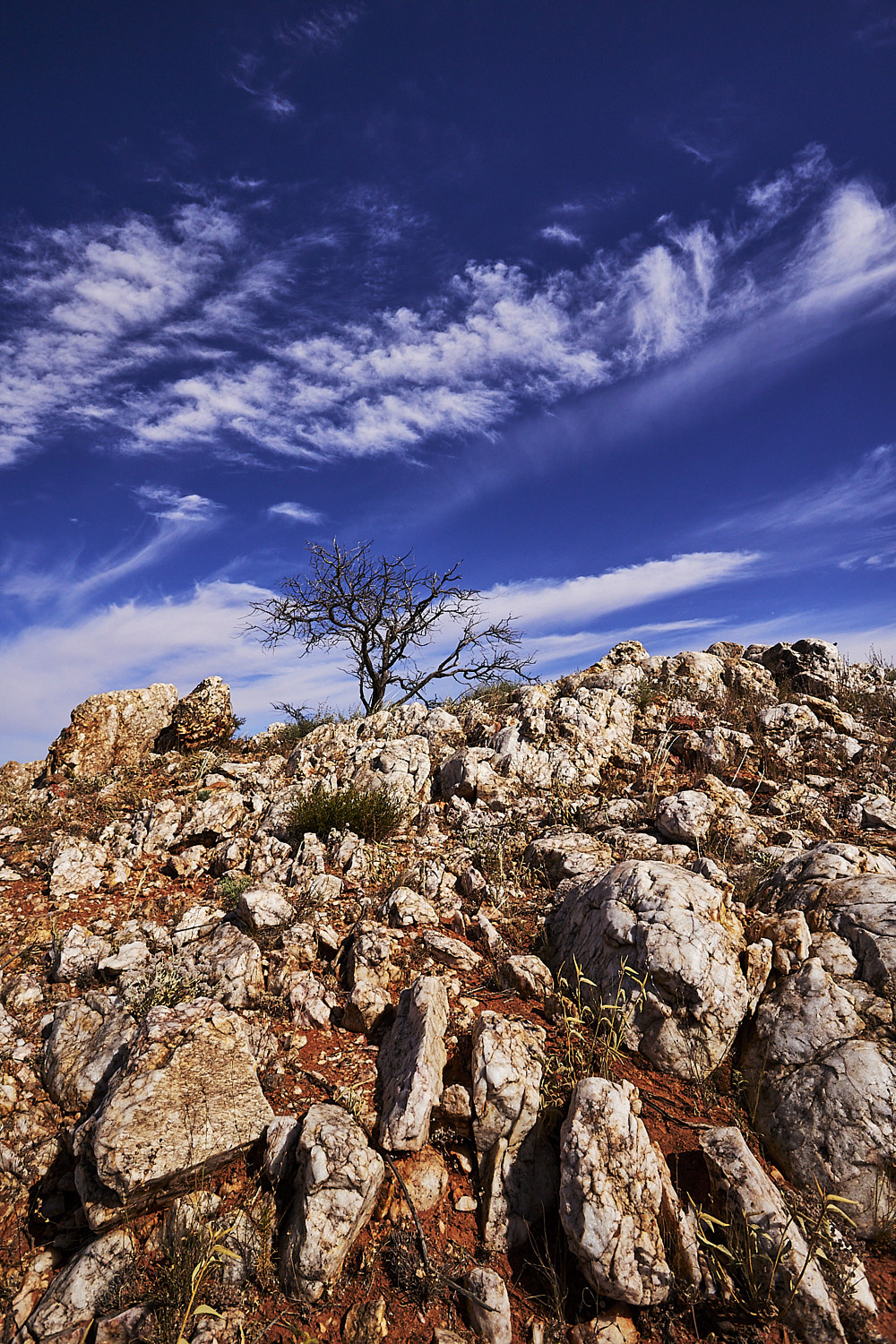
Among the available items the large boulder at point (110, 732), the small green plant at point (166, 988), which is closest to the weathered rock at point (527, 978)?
the small green plant at point (166, 988)

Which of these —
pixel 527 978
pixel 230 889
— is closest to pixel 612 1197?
pixel 527 978

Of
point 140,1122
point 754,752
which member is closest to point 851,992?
point 140,1122

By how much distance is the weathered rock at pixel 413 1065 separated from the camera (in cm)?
458

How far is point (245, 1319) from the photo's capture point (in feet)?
12.3

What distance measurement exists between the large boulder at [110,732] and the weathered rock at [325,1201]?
976 cm

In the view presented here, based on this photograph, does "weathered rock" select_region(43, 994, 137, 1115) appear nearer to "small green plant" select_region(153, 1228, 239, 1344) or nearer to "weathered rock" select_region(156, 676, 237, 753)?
"small green plant" select_region(153, 1228, 239, 1344)

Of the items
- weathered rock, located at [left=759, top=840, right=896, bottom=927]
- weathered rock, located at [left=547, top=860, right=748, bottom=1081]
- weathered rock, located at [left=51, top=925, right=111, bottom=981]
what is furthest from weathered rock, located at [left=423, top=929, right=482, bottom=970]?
weathered rock, located at [left=51, top=925, right=111, bottom=981]

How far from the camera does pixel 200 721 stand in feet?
43.0

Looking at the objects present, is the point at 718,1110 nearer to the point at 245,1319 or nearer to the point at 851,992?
the point at 851,992

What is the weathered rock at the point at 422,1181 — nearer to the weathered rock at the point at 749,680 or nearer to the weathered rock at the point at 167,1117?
the weathered rock at the point at 167,1117

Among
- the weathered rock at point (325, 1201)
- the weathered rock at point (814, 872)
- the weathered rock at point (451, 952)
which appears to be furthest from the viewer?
the weathered rock at point (451, 952)

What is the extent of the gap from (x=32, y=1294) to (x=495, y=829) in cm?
619

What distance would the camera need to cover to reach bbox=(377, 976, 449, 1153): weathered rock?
180 inches

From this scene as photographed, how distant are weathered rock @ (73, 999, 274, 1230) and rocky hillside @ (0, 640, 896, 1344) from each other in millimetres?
21
